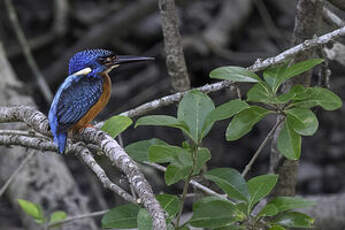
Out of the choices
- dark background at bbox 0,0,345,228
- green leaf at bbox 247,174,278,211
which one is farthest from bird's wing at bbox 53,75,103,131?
dark background at bbox 0,0,345,228

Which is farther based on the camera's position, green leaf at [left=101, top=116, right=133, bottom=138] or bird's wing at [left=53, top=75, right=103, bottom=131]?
bird's wing at [left=53, top=75, right=103, bottom=131]

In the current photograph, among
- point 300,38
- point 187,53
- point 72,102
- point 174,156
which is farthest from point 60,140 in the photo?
point 187,53

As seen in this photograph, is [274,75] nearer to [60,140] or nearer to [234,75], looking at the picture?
[234,75]

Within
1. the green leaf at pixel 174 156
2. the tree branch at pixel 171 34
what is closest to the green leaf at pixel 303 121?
the green leaf at pixel 174 156

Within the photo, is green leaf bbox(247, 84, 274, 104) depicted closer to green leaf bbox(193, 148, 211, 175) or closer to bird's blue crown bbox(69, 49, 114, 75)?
green leaf bbox(193, 148, 211, 175)

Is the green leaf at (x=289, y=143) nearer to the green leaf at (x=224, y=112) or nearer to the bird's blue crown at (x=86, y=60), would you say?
the green leaf at (x=224, y=112)

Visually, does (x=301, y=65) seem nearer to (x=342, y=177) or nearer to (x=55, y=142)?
(x=55, y=142)

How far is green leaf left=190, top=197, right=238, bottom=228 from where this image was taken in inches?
85.9

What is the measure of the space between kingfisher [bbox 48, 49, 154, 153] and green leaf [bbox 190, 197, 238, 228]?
2.73ft

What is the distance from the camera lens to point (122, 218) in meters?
2.30

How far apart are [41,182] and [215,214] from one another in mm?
2406

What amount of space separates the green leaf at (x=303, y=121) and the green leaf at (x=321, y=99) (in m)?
0.06

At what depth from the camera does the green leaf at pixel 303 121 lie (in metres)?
2.15

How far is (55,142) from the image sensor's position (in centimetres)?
285
